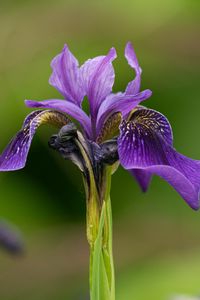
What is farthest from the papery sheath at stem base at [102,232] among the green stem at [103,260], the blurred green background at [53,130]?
the blurred green background at [53,130]

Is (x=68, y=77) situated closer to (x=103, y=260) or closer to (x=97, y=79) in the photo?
A: (x=97, y=79)

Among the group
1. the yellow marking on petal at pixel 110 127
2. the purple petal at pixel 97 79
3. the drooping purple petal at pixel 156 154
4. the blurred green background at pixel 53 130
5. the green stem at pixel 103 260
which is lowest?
the blurred green background at pixel 53 130

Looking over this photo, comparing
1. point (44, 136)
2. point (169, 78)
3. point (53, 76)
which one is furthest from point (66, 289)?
point (53, 76)

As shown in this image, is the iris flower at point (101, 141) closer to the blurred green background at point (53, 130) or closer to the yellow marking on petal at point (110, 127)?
the yellow marking on petal at point (110, 127)

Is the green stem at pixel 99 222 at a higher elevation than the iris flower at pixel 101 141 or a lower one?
lower

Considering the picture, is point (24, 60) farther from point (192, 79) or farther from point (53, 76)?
point (53, 76)

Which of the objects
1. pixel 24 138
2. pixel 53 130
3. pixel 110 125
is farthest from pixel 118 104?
pixel 53 130

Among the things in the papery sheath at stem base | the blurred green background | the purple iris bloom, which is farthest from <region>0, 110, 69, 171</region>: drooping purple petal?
the blurred green background
